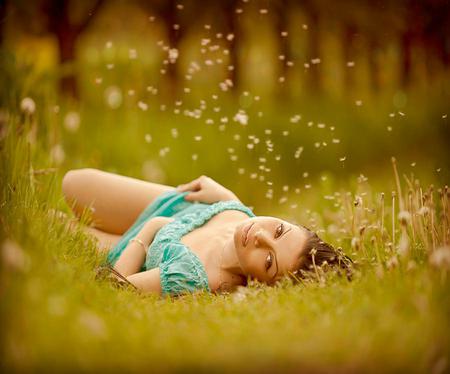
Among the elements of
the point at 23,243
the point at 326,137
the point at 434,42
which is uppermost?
the point at 434,42

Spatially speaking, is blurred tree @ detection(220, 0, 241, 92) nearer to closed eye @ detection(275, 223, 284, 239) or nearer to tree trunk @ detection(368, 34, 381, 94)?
tree trunk @ detection(368, 34, 381, 94)

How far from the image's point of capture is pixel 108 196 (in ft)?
12.0

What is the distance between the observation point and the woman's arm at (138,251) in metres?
3.14

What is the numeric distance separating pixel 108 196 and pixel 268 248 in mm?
1183

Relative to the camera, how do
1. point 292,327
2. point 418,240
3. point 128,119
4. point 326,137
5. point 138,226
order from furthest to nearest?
point 326,137 → point 128,119 → point 138,226 → point 418,240 → point 292,327

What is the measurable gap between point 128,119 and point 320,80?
417 cm

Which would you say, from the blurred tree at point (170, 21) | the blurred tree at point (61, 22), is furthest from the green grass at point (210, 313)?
the blurred tree at point (170, 21)

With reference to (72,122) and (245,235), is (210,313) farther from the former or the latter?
(72,122)

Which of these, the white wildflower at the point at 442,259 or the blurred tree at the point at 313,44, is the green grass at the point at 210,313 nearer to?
the white wildflower at the point at 442,259

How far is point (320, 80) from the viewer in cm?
1060

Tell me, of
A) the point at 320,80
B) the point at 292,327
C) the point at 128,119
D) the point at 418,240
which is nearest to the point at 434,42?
the point at 320,80

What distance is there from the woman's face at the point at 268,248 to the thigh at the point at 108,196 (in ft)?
3.17

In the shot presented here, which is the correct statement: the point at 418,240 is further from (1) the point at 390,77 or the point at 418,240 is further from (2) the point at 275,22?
(1) the point at 390,77

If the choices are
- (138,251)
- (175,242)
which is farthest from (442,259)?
(138,251)
